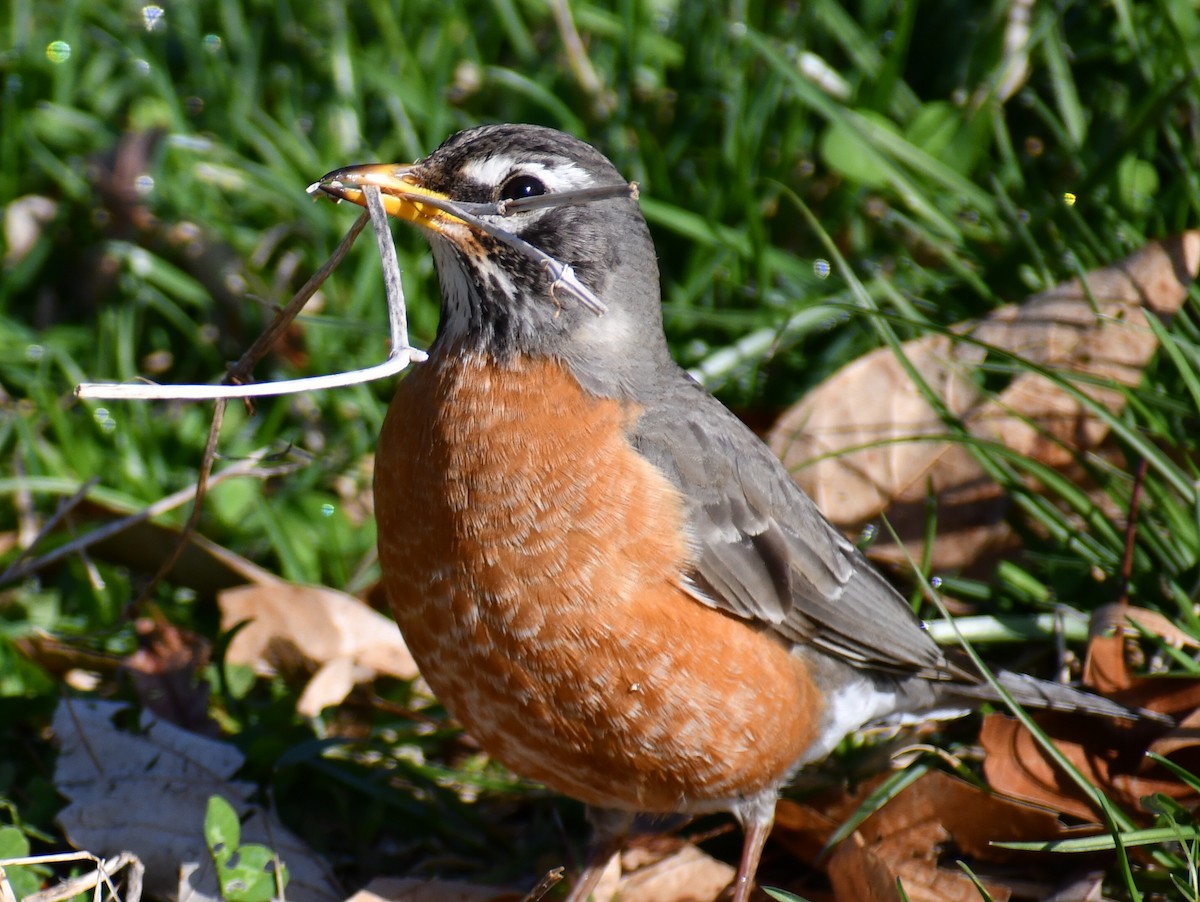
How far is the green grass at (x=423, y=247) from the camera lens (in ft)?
14.1

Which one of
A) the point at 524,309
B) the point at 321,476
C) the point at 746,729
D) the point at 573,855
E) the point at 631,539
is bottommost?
the point at 573,855

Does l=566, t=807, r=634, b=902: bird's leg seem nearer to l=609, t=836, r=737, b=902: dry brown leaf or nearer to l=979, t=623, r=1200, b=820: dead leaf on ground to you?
l=609, t=836, r=737, b=902: dry brown leaf

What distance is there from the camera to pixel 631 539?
352 cm

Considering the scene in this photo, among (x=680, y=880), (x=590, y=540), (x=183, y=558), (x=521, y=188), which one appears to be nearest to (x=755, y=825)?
(x=680, y=880)

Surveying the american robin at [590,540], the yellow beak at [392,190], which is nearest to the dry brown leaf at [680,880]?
the american robin at [590,540]

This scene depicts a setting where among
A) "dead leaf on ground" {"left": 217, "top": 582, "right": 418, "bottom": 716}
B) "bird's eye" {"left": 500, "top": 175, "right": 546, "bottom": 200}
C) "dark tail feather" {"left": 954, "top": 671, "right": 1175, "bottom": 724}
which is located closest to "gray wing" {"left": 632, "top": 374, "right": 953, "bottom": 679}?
"dark tail feather" {"left": 954, "top": 671, "right": 1175, "bottom": 724}

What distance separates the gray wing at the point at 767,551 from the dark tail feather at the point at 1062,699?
21 centimetres

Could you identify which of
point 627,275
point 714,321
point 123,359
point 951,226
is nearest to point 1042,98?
point 951,226

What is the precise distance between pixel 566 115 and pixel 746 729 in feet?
10.3

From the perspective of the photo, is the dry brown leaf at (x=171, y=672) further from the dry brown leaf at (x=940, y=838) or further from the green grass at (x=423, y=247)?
the dry brown leaf at (x=940, y=838)

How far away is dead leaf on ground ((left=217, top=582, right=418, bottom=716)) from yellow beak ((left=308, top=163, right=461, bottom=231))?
4.80 feet

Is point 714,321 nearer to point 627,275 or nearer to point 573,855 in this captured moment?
point 627,275

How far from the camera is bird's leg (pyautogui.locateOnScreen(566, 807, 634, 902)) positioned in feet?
13.4

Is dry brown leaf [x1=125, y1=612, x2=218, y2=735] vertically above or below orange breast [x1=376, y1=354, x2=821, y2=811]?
below
